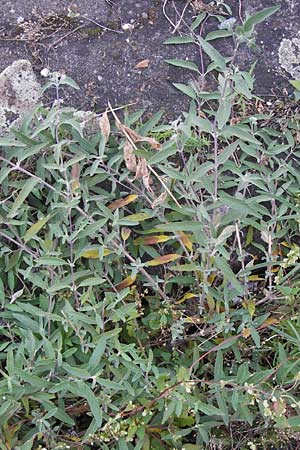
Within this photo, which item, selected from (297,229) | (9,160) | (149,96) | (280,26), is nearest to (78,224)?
(9,160)

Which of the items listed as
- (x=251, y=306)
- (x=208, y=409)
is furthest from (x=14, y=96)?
(x=208, y=409)

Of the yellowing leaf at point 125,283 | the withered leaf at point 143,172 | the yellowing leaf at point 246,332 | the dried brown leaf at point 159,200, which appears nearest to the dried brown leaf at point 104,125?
the withered leaf at point 143,172

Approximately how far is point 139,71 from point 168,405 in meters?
1.20

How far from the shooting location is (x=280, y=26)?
2.39 m

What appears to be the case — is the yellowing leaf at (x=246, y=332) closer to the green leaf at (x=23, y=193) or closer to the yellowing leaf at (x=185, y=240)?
the yellowing leaf at (x=185, y=240)

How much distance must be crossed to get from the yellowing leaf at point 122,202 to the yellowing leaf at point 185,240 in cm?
19

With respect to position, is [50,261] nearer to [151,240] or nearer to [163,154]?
[151,240]

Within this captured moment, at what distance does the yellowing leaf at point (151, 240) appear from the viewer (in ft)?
7.04

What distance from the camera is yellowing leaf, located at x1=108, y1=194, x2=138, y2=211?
83.9 inches

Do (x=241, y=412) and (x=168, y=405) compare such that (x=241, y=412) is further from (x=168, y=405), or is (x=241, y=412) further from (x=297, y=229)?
(x=297, y=229)

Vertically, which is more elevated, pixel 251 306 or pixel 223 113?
pixel 223 113

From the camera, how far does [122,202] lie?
7.06ft

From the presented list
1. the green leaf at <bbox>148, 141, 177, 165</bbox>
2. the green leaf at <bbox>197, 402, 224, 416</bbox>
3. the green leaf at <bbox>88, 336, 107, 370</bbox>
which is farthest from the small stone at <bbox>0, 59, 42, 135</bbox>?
the green leaf at <bbox>197, 402, 224, 416</bbox>

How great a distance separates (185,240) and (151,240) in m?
0.12
